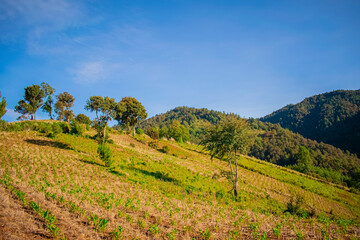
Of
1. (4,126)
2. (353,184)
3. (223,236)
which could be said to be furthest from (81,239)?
(353,184)

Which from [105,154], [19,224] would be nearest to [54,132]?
[105,154]

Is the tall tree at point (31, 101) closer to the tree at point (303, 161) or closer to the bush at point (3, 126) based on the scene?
the bush at point (3, 126)

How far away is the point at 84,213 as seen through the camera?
321 inches

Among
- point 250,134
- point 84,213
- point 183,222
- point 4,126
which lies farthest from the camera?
point 4,126

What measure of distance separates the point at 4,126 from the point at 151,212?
37458mm

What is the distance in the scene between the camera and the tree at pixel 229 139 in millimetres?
20781

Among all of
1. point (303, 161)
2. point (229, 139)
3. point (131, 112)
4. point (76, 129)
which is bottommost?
point (303, 161)

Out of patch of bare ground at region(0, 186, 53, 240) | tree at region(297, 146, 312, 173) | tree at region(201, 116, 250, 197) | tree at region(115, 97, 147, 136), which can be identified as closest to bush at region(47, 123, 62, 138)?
tree at region(115, 97, 147, 136)

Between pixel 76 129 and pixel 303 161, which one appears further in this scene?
pixel 303 161

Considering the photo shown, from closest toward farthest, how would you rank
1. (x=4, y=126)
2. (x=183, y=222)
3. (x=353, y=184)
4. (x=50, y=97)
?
(x=183, y=222)
(x=4, y=126)
(x=50, y=97)
(x=353, y=184)

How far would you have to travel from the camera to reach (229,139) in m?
20.9

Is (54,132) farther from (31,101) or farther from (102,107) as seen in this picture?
(31,101)

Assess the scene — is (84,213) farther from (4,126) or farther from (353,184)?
(353,184)

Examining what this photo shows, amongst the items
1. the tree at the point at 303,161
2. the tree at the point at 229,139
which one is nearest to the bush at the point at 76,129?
the tree at the point at 229,139
